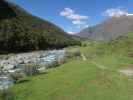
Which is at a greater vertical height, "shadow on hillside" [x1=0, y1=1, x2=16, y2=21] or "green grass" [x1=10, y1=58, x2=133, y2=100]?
"shadow on hillside" [x1=0, y1=1, x2=16, y2=21]

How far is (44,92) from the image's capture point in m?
27.9

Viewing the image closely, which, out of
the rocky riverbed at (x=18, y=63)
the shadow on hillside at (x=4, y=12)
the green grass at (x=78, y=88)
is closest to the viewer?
the green grass at (x=78, y=88)

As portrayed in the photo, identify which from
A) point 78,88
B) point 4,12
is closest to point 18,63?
point 78,88

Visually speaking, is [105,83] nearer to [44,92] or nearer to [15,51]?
[44,92]

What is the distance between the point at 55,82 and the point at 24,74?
954cm

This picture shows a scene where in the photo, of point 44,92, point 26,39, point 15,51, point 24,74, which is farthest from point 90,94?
point 26,39

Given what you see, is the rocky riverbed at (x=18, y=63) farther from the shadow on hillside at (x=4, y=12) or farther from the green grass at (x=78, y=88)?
the shadow on hillside at (x=4, y=12)

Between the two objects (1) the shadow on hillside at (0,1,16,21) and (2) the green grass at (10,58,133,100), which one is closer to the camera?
(2) the green grass at (10,58,133,100)

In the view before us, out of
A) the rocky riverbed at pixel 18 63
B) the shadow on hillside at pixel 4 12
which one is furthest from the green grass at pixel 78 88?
the shadow on hillside at pixel 4 12

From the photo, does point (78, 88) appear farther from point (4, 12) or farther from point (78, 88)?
point (4, 12)

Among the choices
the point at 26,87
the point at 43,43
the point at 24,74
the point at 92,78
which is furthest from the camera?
the point at 43,43

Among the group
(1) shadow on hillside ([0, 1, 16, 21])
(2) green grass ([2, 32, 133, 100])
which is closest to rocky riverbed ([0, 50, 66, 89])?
(2) green grass ([2, 32, 133, 100])

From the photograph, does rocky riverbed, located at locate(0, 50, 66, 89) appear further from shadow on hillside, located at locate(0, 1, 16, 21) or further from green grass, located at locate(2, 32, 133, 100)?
shadow on hillside, located at locate(0, 1, 16, 21)

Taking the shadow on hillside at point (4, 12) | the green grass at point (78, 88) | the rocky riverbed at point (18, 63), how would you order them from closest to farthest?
the green grass at point (78, 88) < the rocky riverbed at point (18, 63) < the shadow on hillside at point (4, 12)
